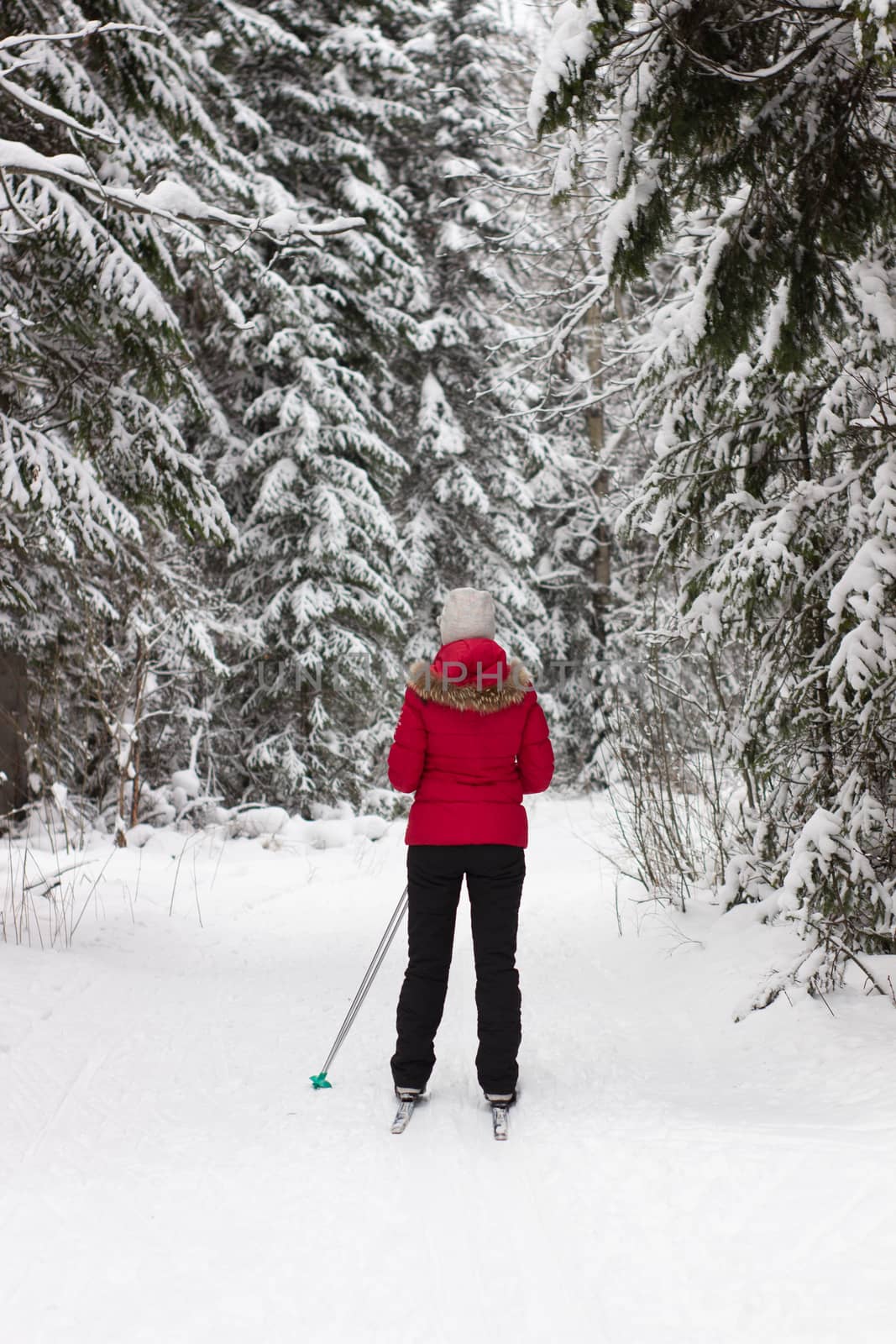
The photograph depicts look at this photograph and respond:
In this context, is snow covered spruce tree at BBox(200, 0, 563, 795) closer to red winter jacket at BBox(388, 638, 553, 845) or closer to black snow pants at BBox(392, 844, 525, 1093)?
red winter jacket at BBox(388, 638, 553, 845)

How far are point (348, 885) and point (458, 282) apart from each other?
1114 cm

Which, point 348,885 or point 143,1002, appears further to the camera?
point 348,885

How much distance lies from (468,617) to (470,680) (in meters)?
0.27

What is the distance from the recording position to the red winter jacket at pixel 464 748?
13.1 ft

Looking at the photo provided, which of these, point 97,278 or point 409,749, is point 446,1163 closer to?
point 409,749

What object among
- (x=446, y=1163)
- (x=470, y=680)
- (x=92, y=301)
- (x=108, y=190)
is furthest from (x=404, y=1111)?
(x=92, y=301)

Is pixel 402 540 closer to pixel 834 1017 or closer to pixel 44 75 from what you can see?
pixel 44 75

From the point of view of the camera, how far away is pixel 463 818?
398 centimetres

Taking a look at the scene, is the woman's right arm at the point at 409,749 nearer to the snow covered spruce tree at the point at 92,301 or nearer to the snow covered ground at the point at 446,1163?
the snow covered ground at the point at 446,1163

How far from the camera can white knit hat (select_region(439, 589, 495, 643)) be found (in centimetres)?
407

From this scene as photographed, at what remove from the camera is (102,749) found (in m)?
10.8

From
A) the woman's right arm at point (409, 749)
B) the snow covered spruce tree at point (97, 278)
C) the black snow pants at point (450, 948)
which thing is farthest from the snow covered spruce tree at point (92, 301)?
the black snow pants at point (450, 948)

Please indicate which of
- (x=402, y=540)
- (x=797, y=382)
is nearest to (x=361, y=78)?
(x=402, y=540)

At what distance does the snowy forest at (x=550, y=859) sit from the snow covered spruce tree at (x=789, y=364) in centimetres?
2
